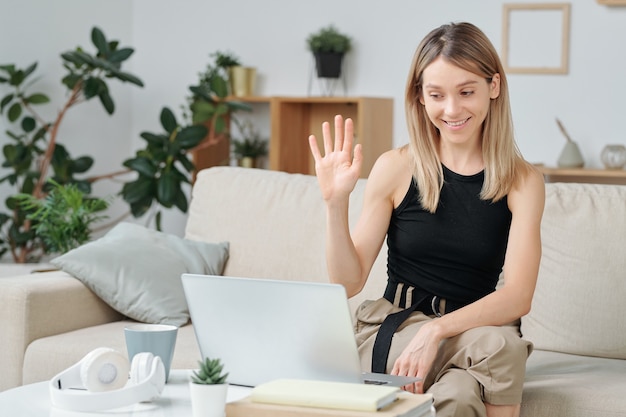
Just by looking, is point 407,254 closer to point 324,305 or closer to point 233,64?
point 324,305

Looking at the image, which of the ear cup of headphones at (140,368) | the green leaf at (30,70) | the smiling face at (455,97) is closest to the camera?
the ear cup of headphones at (140,368)

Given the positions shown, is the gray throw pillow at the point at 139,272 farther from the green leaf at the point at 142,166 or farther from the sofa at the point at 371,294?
the green leaf at the point at 142,166

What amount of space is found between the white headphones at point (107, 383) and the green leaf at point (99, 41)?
3.11 meters

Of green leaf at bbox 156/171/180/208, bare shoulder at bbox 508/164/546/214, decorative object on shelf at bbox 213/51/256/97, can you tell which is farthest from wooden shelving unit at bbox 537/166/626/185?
bare shoulder at bbox 508/164/546/214

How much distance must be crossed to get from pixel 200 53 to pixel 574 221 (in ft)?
9.83

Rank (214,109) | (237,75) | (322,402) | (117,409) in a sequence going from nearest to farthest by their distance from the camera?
(322,402) < (117,409) < (214,109) < (237,75)

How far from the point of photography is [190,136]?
182 inches

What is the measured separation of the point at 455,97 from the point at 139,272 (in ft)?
3.88

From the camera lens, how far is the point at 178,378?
180cm

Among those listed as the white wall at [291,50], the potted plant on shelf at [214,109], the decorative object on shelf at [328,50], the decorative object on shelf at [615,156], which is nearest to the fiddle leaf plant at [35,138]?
the white wall at [291,50]

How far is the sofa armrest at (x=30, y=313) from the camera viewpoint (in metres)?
2.60

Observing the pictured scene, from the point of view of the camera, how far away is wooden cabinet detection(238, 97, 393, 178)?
4.61 m

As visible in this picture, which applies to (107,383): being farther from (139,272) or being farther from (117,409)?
(139,272)

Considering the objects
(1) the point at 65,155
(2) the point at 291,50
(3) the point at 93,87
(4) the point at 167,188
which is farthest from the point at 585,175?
(1) the point at 65,155
